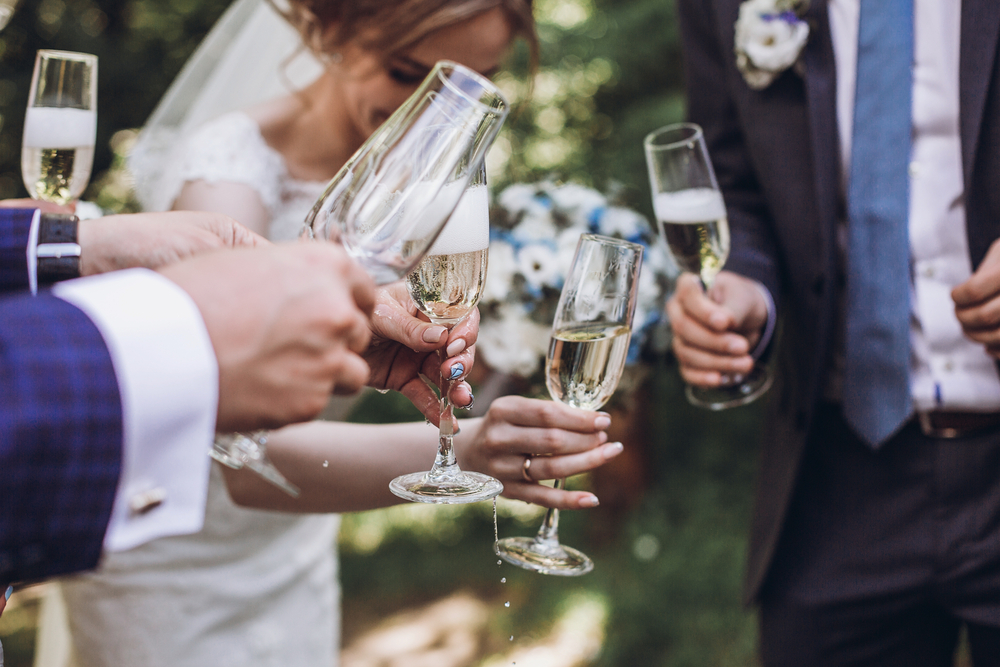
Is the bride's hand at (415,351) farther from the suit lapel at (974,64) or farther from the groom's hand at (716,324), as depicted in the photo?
the suit lapel at (974,64)

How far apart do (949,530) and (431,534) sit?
383cm

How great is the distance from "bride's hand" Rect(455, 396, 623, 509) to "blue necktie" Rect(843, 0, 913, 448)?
986mm

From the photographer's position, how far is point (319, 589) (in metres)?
2.52

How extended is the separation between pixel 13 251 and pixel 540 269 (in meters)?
1.15

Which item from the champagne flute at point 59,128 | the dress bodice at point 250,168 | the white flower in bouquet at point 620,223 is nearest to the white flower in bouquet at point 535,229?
the white flower in bouquet at point 620,223

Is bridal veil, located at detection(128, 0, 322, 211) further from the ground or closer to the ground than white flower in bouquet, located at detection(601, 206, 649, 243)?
further from the ground

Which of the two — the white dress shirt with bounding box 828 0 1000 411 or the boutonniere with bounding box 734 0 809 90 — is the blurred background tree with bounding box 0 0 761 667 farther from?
the white dress shirt with bounding box 828 0 1000 411

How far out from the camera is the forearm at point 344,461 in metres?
1.43

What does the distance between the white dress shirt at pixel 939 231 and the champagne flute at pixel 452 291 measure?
126 cm

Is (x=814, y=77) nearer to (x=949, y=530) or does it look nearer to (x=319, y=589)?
(x=949, y=530)

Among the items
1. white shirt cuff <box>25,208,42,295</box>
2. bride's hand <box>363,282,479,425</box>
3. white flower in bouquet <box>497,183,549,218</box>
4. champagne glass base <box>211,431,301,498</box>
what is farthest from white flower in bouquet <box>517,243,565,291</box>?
white shirt cuff <box>25,208,42,295</box>

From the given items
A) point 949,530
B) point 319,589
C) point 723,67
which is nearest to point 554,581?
point 319,589

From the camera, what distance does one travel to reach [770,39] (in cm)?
195

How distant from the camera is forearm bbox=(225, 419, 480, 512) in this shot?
143 cm
